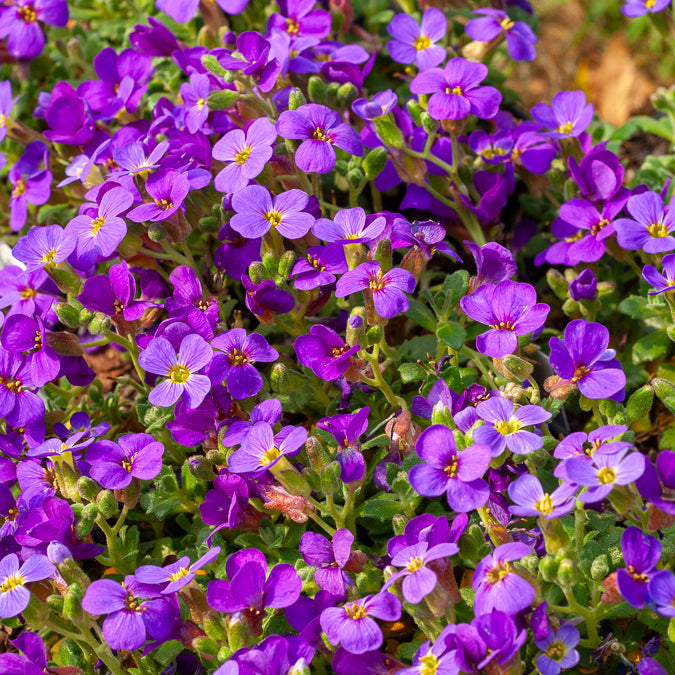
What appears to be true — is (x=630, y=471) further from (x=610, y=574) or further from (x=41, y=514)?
(x=41, y=514)

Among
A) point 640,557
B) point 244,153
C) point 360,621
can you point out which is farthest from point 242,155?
point 640,557

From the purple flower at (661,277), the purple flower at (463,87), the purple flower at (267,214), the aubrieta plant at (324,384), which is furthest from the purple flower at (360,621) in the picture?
the purple flower at (463,87)

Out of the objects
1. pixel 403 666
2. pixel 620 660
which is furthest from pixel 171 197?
pixel 620 660

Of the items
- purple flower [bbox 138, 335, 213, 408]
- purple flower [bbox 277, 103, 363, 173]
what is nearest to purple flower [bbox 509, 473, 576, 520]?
purple flower [bbox 138, 335, 213, 408]

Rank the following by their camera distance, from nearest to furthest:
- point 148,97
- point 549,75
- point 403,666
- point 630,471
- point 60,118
Answer: point 630,471
point 403,666
point 60,118
point 148,97
point 549,75

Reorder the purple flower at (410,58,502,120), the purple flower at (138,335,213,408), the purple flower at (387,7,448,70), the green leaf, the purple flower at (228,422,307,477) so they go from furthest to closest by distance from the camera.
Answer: the purple flower at (387,7,448,70), the purple flower at (410,58,502,120), the green leaf, the purple flower at (138,335,213,408), the purple flower at (228,422,307,477)

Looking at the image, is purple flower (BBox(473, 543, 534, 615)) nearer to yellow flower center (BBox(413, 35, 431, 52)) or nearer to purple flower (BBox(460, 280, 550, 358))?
purple flower (BBox(460, 280, 550, 358))
